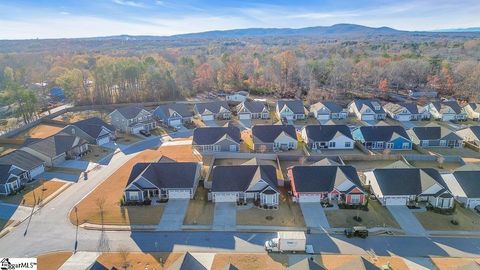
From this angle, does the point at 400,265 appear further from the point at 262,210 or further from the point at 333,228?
the point at 262,210

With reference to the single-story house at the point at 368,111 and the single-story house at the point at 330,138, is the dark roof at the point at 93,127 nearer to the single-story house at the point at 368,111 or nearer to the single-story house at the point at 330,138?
the single-story house at the point at 330,138

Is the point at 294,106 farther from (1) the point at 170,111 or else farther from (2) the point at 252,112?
(1) the point at 170,111

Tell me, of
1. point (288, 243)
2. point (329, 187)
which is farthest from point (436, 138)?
point (288, 243)

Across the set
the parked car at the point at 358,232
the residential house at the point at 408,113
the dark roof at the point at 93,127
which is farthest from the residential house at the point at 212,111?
the parked car at the point at 358,232

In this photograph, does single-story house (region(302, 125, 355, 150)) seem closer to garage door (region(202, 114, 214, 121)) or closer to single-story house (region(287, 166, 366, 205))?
single-story house (region(287, 166, 366, 205))

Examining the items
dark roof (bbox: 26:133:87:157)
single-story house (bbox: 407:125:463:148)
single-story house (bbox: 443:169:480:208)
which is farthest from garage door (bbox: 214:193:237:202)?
single-story house (bbox: 407:125:463:148)

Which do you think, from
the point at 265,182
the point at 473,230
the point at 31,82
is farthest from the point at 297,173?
the point at 31,82
